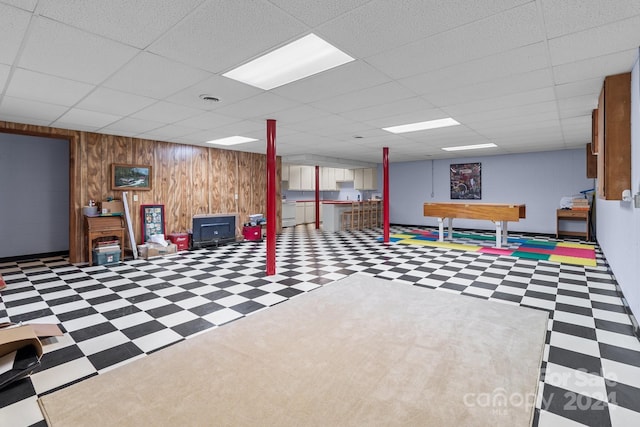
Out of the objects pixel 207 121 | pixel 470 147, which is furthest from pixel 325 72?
pixel 470 147

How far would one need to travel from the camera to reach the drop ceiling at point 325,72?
208cm

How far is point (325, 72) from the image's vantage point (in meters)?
3.12

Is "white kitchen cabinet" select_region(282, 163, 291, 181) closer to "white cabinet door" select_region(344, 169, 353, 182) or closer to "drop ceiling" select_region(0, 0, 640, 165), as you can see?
"white cabinet door" select_region(344, 169, 353, 182)

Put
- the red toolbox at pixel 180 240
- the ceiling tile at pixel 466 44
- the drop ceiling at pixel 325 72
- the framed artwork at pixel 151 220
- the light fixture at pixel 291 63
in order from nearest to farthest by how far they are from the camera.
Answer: the drop ceiling at pixel 325 72, the ceiling tile at pixel 466 44, the light fixture at pixel 291 63, the framed artwork at pixel 151 220, the red toolbox at pixel 180 240

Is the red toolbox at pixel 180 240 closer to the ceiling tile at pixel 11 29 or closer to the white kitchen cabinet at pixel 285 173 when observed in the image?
the ceiling tile at pixel 11 29

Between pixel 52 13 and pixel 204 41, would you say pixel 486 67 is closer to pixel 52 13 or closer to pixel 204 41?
pixel 204 41

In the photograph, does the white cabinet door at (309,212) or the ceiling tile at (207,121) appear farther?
the white cabinet door at (309,212)

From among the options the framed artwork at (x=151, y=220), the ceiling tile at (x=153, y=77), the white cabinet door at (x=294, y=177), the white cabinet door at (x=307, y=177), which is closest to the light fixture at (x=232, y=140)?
the framed artwork at (x=151, y=220)

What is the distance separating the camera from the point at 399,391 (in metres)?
2.00

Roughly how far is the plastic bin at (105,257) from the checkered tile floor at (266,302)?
8.0 inches

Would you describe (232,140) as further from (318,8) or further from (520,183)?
(520,183)

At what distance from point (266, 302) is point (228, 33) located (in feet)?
8.98

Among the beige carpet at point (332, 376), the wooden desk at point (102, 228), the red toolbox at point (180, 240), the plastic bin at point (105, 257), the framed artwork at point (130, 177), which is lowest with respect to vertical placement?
the beige carpet at point (332, 376)

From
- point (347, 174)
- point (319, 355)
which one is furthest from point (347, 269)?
point (347, 174)
